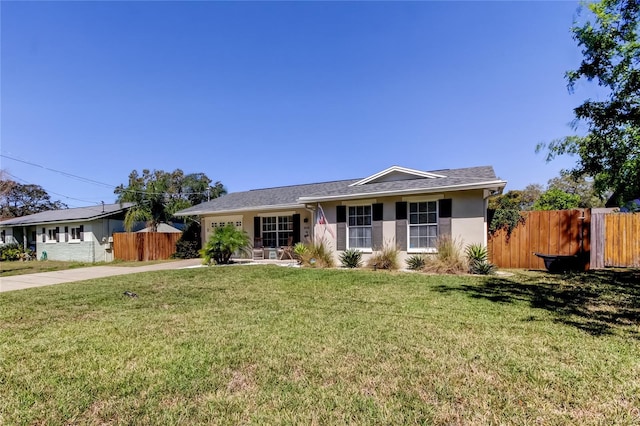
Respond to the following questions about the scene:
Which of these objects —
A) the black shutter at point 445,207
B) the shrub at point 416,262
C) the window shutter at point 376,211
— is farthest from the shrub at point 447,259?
the window shutter at point 376,211

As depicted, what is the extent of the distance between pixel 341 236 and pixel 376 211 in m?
A: 1.76

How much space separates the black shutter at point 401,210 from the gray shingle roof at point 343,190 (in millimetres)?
574

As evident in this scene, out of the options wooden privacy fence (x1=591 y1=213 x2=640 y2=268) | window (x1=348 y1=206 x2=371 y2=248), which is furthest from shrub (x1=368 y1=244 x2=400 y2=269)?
wooden privacy fence (x1=591 y1=213 x2=640 y2=268)

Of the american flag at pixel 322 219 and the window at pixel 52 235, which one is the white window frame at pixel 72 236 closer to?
the window at pixel 52 235

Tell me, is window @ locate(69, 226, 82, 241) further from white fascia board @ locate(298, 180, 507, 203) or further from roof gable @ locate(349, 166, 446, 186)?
roof gable @ locate(349, 166, 446, 186)

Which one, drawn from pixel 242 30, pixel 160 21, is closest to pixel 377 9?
pixel 242 30

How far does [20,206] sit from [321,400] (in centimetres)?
6012

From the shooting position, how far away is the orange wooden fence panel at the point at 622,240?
10312mm

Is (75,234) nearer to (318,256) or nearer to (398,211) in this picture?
(318,256)

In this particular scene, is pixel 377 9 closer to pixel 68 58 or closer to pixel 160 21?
pixel 160 21

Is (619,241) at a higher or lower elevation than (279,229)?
lower

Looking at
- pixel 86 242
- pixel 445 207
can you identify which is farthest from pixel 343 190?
pixel 86 242

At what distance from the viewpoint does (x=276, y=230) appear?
1627 cm

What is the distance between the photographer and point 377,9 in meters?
11.0
